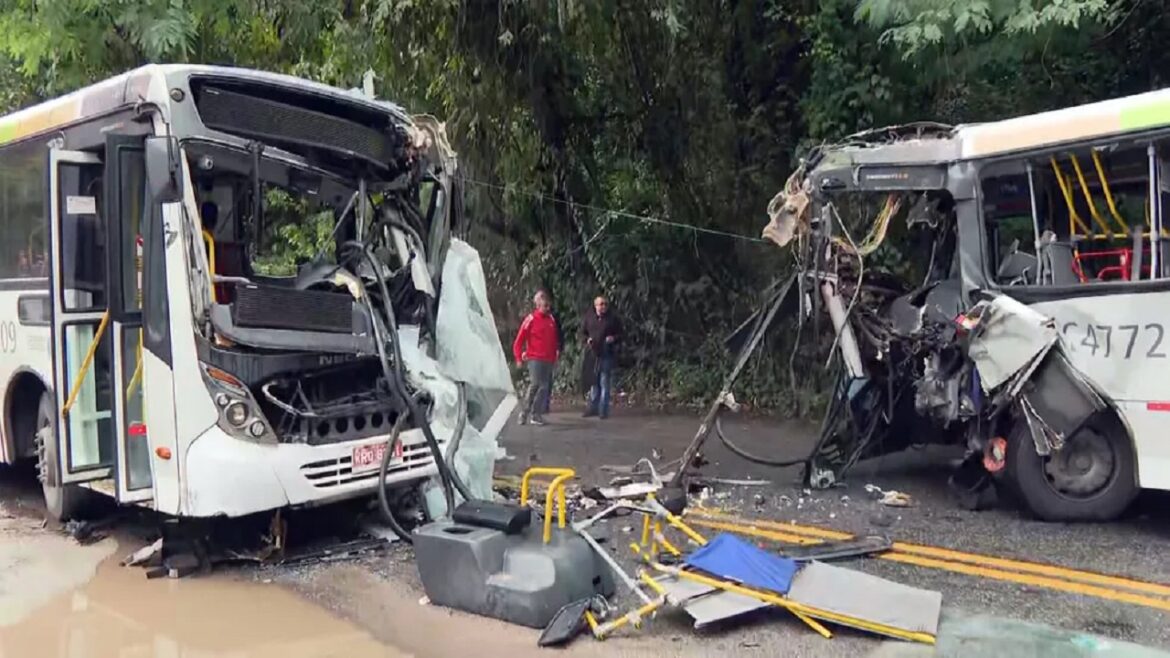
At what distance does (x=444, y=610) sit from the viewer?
21.0 ft

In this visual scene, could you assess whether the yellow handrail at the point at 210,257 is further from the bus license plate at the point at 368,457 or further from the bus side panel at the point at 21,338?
the bus side panel at the point at 21,338

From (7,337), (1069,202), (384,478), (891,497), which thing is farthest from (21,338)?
(1069,202)

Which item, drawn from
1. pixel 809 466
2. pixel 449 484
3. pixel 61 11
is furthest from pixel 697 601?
pixel 61 11

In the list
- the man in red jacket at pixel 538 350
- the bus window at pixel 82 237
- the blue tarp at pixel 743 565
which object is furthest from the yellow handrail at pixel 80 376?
the man in red jacket at pixel 538 350

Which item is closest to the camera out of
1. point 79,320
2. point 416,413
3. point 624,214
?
point 416,413

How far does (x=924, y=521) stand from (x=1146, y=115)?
3.25 metres

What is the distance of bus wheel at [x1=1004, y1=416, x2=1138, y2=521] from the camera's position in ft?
26.7

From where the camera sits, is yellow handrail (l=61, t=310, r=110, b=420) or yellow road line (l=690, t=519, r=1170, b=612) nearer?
yellow road line (l=690, t=519, r=1170, b=612)

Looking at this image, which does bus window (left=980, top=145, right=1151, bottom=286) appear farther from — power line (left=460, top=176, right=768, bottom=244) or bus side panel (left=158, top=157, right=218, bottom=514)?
power line (left=460, top=176, right=768, bottom=244)

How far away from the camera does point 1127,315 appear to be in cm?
787

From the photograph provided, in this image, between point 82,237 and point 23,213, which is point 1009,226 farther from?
point 23,213

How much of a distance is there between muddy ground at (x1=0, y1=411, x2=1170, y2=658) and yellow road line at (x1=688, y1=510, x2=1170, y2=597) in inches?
6.8

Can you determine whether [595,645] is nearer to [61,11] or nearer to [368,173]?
[368,173]

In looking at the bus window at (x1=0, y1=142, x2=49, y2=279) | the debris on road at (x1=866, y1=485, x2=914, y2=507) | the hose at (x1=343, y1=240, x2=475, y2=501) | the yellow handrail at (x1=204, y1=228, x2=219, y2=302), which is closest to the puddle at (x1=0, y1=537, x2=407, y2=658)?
the hose at (x1=343, y1=240, x2=475, y2=501)
